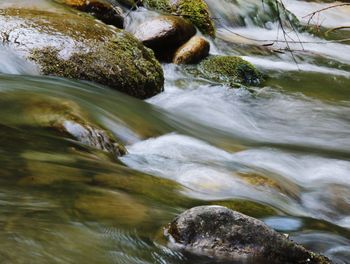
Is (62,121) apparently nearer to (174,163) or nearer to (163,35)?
(174,163)

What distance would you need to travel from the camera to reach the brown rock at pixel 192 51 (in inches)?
360

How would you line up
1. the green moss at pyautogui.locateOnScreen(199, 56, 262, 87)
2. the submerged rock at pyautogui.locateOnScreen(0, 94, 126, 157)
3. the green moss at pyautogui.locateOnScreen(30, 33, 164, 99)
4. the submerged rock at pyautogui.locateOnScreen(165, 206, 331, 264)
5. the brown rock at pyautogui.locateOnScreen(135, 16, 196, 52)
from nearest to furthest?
the submerged rock at pyautogui.locateOnScreen(165, 206, 331, 264)
the submerged rock at pyautogui.locateOnScreen(0, 94, 126, 157)
the green moss at pyautogui.locateOnScreen(30, 33, 164, 99)
the brown rock at pyautogui.locateOnScreen(135, 16, 196, 52)
the green moss at pyautogui.locateOnScreen(199, 56, 262, 87)

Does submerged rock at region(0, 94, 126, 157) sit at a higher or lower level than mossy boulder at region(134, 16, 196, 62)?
higher

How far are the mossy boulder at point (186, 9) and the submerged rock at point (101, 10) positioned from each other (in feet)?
3.34

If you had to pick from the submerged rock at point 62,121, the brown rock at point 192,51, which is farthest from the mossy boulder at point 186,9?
the submerged rock at point 62,121

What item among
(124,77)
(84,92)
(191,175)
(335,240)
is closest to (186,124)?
(124,77)

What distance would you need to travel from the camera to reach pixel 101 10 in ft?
29.5

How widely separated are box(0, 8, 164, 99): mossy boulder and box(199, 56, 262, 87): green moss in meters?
1.80

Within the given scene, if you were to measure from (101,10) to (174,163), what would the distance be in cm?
467

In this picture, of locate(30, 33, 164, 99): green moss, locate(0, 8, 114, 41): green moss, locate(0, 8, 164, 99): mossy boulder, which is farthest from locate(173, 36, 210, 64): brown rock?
locate(0, 8, 114, 41): green moss

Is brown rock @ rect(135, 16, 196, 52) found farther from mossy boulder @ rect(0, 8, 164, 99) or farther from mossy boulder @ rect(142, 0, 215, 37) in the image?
mossy boulder @ rect(0, 8, 164, 99)

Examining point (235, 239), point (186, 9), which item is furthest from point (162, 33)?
point (235, 239)

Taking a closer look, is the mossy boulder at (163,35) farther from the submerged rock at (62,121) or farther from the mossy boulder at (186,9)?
the submerged rock at (62,121)

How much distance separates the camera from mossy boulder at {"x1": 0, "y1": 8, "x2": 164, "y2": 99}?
6.63m
